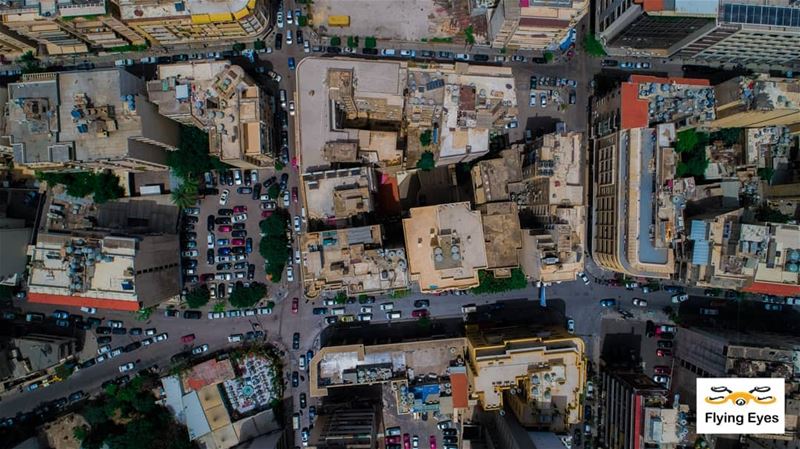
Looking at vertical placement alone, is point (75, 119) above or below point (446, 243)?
above

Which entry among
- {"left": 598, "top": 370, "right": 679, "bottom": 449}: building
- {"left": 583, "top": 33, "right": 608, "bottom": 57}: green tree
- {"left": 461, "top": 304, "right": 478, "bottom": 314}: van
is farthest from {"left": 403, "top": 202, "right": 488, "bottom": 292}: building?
{"left": 583, "top": 33, "right": 608, "bottom": 57}: green tree

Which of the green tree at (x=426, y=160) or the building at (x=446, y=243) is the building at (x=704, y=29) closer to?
the green tree at (x=426, y=160)

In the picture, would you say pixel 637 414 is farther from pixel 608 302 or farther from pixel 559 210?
pixel 559 210

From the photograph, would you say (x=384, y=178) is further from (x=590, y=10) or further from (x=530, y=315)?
(x=590, y=10)

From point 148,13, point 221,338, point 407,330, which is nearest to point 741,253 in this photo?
point 407,330

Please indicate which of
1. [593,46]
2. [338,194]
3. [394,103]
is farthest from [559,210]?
[338,194]

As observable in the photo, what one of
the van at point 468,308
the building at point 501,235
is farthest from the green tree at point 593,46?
the van at point 468,308
